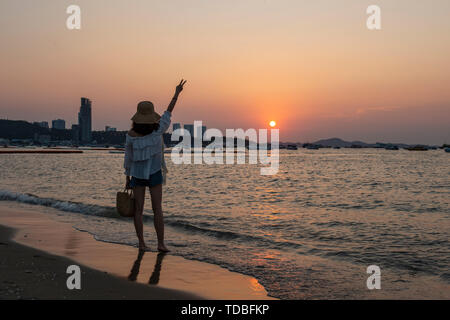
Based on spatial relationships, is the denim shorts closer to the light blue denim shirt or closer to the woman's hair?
the light blue denim shirt

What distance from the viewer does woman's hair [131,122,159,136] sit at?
6.55m

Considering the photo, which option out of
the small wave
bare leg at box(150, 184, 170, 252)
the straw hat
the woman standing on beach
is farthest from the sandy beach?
the small wave

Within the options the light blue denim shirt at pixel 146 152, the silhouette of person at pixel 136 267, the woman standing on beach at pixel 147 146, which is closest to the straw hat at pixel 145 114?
the woman standing on beach at pixel 147 146

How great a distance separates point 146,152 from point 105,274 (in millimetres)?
1999

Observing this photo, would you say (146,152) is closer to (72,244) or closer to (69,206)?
(72,244)

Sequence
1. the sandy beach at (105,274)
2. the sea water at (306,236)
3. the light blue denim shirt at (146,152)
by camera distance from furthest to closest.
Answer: the light blue denim shirt at (146,152), the sea water at (306,236), the sandy beach at (105,274)

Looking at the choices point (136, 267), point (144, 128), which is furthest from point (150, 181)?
point (136, 267)

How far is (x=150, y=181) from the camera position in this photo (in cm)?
677

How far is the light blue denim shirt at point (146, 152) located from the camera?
6609mm

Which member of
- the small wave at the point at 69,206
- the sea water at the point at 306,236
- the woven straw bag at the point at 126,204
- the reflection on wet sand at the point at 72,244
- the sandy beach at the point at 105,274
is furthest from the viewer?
the small wave at the point at 69,206

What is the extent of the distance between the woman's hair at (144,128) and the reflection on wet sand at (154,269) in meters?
2.16

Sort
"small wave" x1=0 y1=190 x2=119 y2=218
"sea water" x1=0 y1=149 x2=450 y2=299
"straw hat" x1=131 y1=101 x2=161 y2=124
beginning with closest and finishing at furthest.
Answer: "sea water" x1=0 y1=149 x2=450 y2=299 < "straw hat" x1=131 y1=101 x2=161 y2=124 < "small wave" x1=0 y1=190 x2=119 y2=218

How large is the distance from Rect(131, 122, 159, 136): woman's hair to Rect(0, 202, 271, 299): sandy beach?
2.18 m

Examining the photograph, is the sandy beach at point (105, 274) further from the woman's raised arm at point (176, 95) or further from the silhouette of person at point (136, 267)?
the woman's raised arm at point (176, 95)
